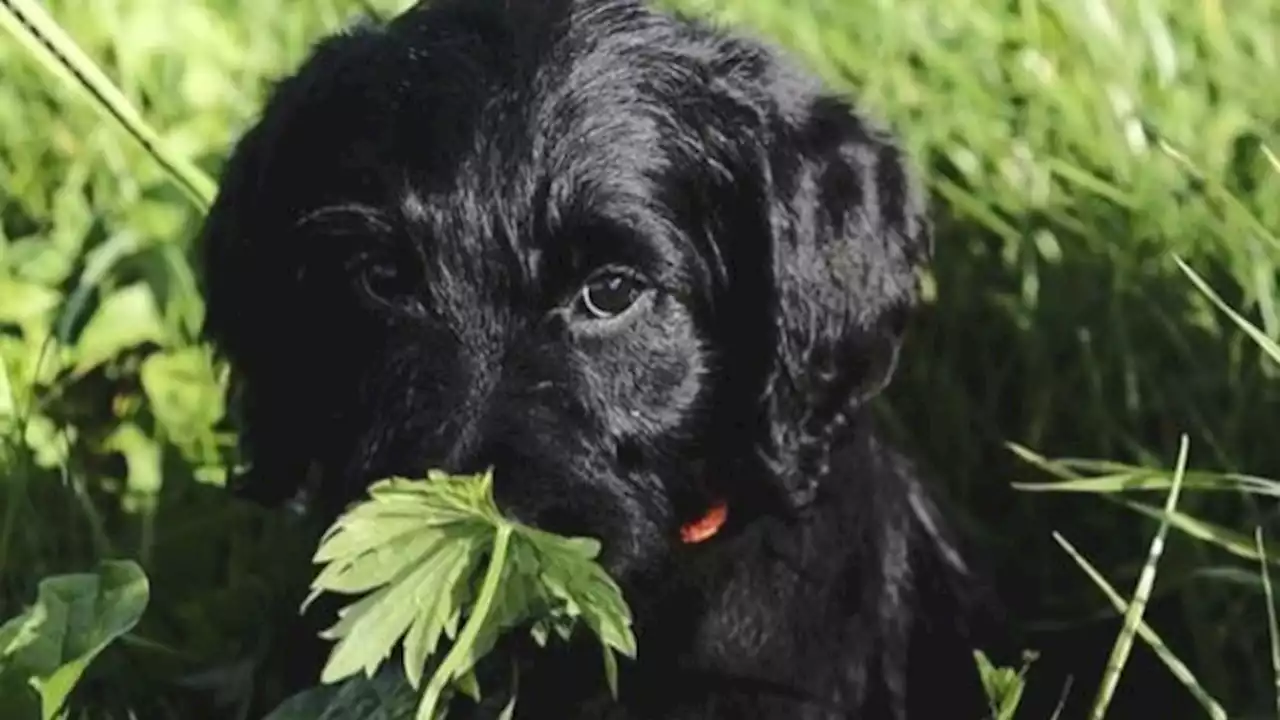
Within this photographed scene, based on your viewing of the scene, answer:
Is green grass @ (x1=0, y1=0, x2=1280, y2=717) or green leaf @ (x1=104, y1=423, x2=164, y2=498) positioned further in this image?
green leaf @ (x1=104, y1=423, x2=164, y2=498)

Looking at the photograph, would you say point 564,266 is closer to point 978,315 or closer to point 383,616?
point 383,616

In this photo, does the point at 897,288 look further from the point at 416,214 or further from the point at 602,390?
the point at 416,214

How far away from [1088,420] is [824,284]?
3.38 feet

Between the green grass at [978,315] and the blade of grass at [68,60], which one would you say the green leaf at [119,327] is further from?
the blade of grass at [68,60]

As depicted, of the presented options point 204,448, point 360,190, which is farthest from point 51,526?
point 360,190

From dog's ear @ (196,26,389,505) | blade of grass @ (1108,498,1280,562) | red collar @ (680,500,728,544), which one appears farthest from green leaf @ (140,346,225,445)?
blade of grass @ (1108,498,1280,562)

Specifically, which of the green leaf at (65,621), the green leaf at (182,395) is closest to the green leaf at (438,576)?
the green leaf at (65,621)

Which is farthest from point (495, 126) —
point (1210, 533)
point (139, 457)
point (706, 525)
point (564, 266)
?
point (139, 457)

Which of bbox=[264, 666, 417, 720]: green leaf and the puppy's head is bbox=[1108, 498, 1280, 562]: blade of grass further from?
bbox=[264, 666, 417, 720]: green leaf

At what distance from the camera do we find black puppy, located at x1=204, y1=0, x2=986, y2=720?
2531 mm

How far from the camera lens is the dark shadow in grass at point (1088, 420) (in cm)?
329

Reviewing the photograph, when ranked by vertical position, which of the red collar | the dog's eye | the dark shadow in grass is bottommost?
the dark shadow in grass

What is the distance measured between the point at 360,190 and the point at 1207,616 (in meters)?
1.45

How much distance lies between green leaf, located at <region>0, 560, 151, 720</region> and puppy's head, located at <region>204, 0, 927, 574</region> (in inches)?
11.6
